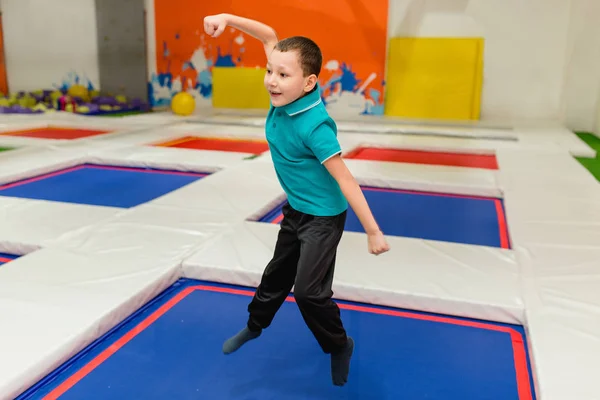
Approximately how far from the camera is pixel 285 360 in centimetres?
163

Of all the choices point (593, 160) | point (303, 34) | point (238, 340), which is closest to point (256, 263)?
point (238, 340)

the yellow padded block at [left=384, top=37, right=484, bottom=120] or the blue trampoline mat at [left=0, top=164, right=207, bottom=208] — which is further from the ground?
the yellow padded block at [left=384, top=37, right=484, bottom=120]

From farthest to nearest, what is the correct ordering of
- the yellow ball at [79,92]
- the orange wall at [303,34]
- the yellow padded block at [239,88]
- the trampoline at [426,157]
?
1. the yellow padded block at [239,88]
2. the yellow ball at [79,92]
3. the orange wall at [303,34]
4. the trampoline at [426,157]

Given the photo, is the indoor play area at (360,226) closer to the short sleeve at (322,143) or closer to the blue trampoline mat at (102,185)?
the blue trampoline mat at (102,185)

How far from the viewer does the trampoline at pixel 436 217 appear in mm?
2807

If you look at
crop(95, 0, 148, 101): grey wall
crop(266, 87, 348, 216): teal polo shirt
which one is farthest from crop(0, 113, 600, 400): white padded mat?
crop(95, 0, 148, 101): grey wall

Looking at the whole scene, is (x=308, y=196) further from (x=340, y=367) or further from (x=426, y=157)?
(x=426, y=157)

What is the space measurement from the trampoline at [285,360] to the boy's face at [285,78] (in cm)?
78

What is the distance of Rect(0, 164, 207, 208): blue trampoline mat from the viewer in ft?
11.0

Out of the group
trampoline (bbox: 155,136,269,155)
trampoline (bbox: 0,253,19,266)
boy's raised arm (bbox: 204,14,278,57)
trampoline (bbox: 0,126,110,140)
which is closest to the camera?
boy's raised arm (bbox: 204,14,278,57)

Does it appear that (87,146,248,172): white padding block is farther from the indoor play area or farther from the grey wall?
the grey wall

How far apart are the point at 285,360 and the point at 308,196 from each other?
544mm

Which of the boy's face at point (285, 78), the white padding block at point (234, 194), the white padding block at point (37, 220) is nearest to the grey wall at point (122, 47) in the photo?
the white padding block at point (234, 194)

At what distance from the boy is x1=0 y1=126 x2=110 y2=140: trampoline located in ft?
15.4
